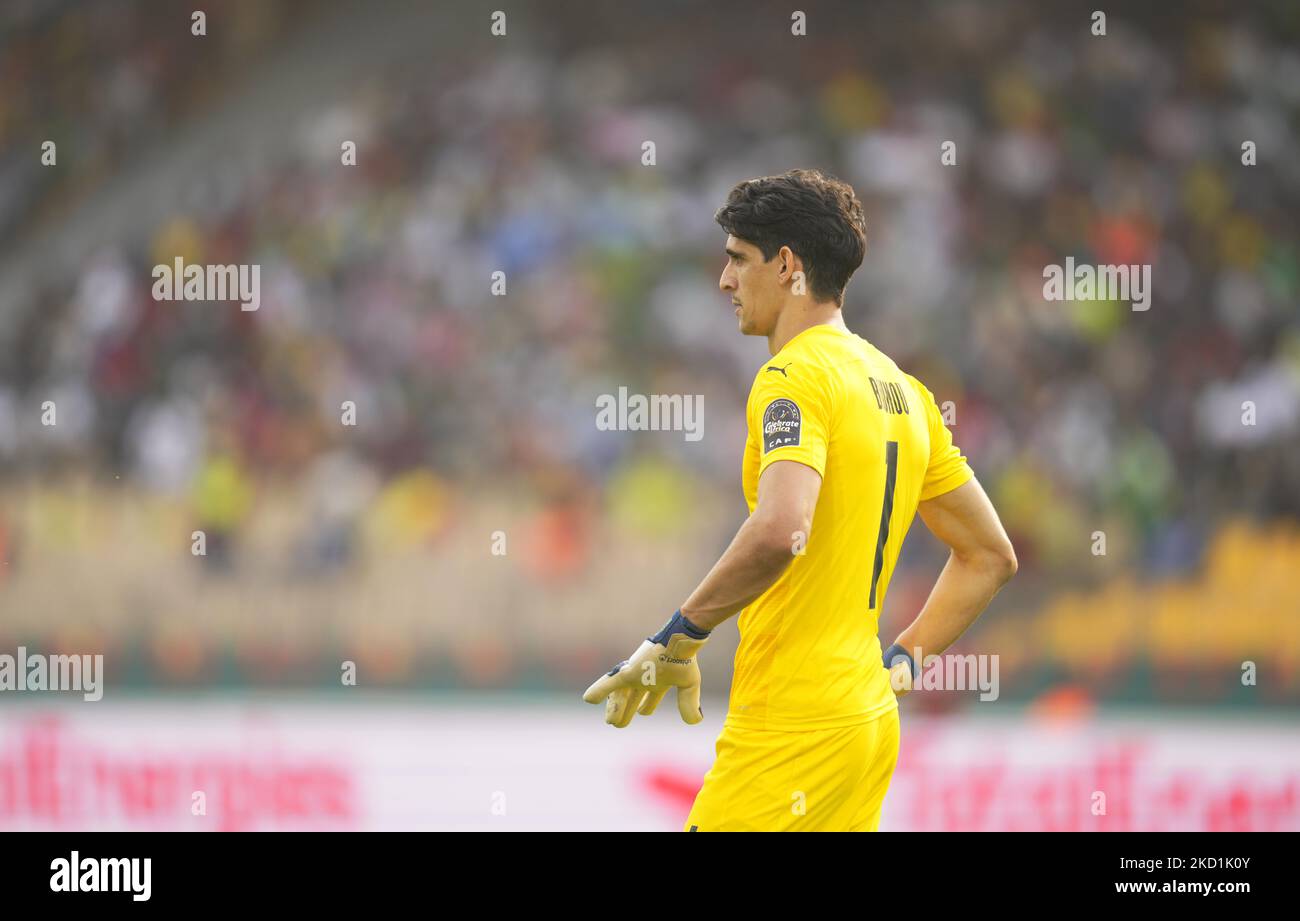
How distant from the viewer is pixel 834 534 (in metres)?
2.81

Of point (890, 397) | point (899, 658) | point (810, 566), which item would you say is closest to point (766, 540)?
point (810, 566)

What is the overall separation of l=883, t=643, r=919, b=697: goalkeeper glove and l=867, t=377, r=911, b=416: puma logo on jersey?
0.56 m

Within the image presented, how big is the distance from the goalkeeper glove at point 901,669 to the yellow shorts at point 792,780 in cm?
24

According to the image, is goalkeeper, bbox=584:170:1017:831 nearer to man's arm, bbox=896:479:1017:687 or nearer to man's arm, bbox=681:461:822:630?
man's arm, bbox=681:461:822:630

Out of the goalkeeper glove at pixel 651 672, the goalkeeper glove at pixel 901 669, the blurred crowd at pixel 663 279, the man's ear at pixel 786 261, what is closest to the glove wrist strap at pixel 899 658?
the goalkeeper glove at pixel 901 669

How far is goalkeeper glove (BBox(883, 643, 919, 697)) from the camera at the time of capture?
10.3 feet

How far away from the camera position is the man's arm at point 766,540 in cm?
261

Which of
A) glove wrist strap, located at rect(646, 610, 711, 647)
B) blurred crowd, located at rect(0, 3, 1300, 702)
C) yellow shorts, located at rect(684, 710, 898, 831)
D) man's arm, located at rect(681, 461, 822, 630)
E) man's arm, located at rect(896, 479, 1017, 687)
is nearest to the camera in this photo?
man's arm, located at rect(681, 461, 822, 630)

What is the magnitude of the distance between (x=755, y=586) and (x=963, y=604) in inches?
26.9

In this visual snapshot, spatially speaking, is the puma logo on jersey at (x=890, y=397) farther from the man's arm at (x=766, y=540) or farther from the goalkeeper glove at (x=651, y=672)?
the goalkeeper glove at (x=651, y=672)

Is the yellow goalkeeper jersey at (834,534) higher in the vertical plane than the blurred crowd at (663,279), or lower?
lower

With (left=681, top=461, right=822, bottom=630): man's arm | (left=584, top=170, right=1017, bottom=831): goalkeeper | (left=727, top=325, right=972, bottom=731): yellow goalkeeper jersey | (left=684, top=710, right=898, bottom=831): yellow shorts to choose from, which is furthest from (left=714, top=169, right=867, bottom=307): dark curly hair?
(left=684, top=710, right=898, bottom=831): yellow shorts

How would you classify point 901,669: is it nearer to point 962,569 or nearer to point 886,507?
point 962,569
